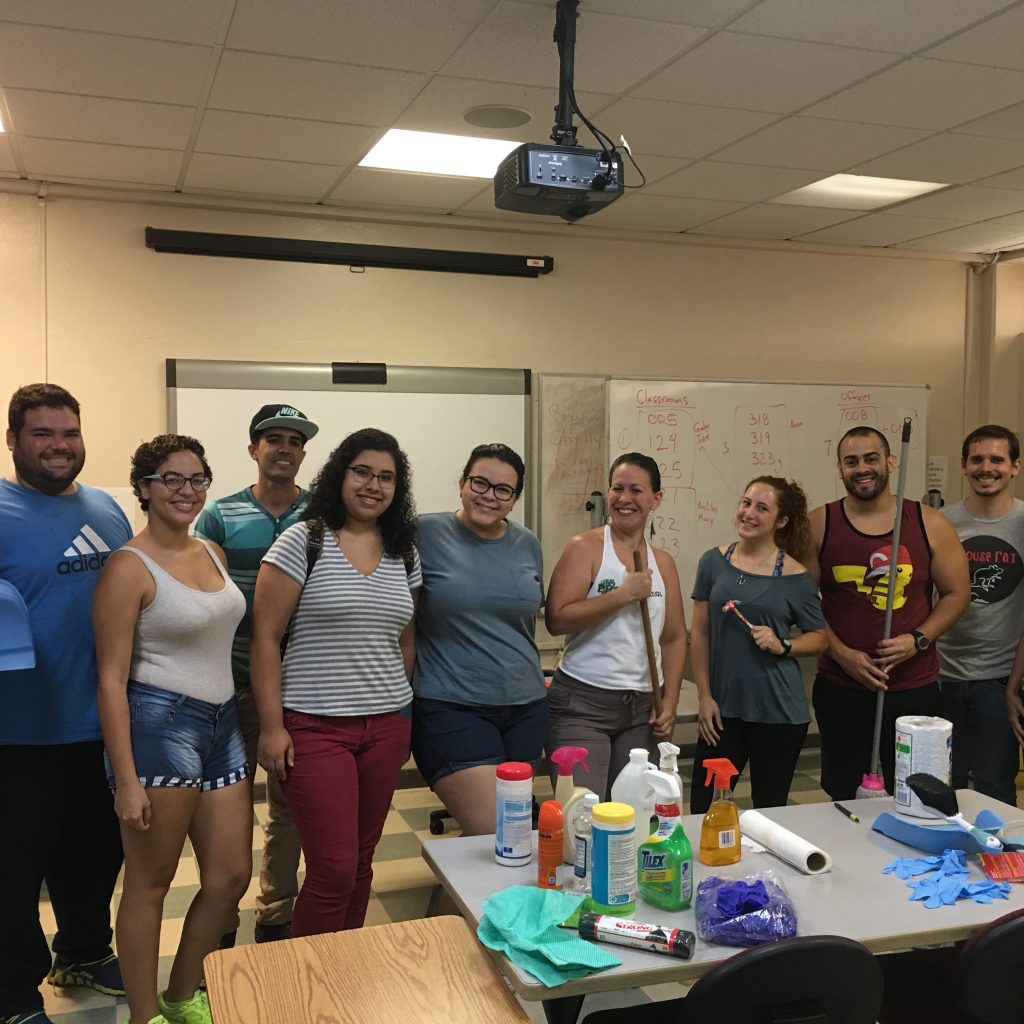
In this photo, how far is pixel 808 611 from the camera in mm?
2885

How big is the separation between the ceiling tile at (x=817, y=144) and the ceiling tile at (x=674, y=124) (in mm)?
98

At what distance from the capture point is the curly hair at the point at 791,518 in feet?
9.62

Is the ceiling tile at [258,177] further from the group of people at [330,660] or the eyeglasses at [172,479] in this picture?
the eyeglasses at [172,479]

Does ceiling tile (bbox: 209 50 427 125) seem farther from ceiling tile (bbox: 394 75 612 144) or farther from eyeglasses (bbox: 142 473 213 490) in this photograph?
eyeglasses (bbox: 142 473 213 490)

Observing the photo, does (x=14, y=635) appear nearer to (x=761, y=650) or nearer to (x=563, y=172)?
(x=563, y=172)

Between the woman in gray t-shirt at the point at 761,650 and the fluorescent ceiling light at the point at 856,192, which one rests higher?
the fluorescent ceiling light at the point at 856,192

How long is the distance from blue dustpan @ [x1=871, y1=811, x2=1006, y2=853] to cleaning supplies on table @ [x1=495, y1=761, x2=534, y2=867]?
30.5 inches

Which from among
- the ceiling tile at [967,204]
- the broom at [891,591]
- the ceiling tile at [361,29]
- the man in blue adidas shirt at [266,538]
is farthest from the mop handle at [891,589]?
the ceiling tile at [967,204]

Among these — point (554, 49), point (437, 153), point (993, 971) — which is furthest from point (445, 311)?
point (993, 971)

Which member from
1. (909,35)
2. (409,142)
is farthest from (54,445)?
(909,35)

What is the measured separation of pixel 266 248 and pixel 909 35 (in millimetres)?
2763

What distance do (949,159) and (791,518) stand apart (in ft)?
6.00

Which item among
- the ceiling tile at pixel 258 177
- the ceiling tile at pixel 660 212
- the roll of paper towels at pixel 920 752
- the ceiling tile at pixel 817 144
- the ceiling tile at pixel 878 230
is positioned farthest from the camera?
the ceiling tile at pixel 878 230

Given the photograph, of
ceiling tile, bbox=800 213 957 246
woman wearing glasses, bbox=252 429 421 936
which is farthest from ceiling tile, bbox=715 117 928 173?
woman wearing glasses, bbox=252 429 421 936
